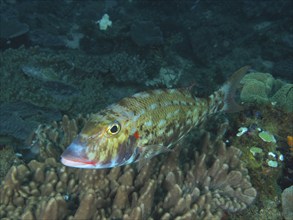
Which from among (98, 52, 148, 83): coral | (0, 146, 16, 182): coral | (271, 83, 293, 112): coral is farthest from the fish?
(98, 52, 148, 83): coral

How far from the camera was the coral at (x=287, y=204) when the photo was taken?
4234 mm

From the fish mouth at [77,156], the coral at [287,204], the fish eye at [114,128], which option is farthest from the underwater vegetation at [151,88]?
the fish eye at [114,128]

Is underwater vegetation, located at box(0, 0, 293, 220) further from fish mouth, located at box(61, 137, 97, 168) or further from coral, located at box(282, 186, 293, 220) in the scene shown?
fish mouth, located at box(61, 137, 97, 168)

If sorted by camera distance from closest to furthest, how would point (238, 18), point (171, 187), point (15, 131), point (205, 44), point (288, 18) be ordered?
point (171, 187) < point (15, 131) < point (205, 44) < point (288, 18) < point (238, 18)

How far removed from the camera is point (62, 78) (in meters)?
8.98

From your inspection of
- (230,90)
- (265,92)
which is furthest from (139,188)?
(265,92)

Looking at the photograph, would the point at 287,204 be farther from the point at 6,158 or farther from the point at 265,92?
the point at 6,158

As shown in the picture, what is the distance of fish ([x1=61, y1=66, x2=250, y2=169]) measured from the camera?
2746mm

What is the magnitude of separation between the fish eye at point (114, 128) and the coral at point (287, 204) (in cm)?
273

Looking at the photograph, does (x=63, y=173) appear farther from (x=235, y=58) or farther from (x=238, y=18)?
(x=238, y=18)

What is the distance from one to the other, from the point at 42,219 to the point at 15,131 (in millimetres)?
3266

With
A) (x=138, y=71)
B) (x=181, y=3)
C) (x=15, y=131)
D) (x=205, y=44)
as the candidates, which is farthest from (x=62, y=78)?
(x=181, y=3)

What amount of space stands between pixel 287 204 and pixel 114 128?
280 centimetres

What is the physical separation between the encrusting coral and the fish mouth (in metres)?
0.56
